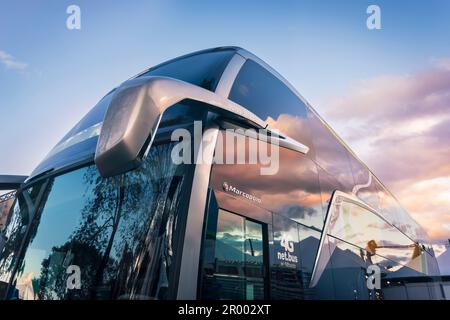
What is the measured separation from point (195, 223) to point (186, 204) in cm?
18

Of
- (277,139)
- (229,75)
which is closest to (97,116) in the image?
(229,75)

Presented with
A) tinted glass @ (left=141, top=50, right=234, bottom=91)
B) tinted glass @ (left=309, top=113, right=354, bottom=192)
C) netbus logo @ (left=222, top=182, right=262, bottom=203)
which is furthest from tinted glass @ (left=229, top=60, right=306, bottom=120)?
netbus logo @ (left=222, top=182, right=262, bottom=203)

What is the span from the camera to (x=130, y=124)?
1.89 meters

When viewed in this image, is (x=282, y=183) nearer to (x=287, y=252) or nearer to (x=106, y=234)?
(x=287, y=252)

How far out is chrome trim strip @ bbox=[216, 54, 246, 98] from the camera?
12.0 ft

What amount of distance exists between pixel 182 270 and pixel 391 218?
6793 millimetres

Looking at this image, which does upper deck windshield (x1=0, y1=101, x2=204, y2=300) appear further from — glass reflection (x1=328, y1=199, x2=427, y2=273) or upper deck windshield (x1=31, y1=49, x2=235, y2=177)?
glass reflection (x1=328, y1=199, x2=427, y2=273)

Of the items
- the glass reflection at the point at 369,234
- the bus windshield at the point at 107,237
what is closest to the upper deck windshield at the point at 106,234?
the bus windshield at the point at 107,237

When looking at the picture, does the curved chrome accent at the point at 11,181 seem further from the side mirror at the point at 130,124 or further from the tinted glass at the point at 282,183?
the side mirror at the point at 130,124

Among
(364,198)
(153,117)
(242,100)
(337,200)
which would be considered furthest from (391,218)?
(153,117)

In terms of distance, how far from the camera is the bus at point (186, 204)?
102 inches

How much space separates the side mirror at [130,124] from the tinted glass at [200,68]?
158 centimetres

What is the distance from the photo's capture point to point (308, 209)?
4359 mm
